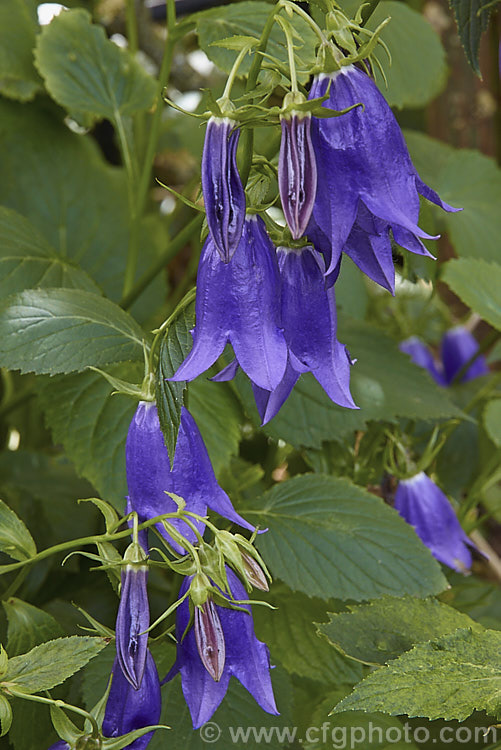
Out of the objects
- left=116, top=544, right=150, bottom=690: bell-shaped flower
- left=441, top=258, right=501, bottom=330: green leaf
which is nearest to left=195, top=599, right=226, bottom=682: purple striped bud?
left=116, top=544, right=150, bottom=690: bell-shaped flower

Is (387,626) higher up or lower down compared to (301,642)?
higher up

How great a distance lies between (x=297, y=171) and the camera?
1.26 ft

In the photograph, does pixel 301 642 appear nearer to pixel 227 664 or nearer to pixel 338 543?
pixel 338 543

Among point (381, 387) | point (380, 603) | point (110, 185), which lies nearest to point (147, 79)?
point (110, 185)

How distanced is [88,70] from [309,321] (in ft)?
2.05

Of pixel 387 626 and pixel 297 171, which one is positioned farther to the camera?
pixel 387 626

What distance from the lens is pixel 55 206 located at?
1.07 metres

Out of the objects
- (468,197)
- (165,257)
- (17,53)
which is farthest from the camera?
(468,197)

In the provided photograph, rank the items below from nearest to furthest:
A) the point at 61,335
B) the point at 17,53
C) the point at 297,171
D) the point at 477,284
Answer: the point at 297,171, the point at 61,335, the point at 477,284, the point at 17,53

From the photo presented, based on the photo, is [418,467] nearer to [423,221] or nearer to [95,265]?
[423,221]

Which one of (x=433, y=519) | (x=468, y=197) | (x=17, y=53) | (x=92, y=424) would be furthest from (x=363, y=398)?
(x=17, y=53)

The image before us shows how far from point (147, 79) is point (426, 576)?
0.68 meters

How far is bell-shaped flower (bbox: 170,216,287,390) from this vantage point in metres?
0.44
